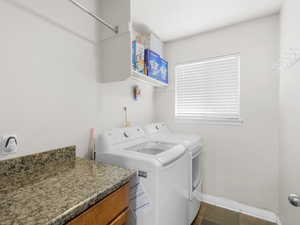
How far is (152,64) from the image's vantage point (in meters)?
1.79

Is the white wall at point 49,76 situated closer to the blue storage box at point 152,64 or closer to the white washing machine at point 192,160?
the blue storage box at point 152,64

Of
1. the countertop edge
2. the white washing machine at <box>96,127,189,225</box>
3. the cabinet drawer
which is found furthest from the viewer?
the white washing machine at <box>96,127,189,225</box>

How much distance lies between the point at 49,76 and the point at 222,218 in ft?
7.59

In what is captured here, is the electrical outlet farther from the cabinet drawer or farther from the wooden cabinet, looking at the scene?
the cabinet drawer

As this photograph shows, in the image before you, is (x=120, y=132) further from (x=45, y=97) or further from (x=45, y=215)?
(x=45, y=215)

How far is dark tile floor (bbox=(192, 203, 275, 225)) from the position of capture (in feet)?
5.62

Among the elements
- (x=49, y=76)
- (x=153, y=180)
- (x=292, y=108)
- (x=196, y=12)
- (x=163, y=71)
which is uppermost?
(x=196, y=12)

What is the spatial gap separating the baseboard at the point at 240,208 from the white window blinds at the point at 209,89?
1.08m

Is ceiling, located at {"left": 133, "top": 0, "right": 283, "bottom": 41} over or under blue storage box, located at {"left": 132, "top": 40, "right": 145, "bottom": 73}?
over

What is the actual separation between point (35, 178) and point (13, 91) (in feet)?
1.76

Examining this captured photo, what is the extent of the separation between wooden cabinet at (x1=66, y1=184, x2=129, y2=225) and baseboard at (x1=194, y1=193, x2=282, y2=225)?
116 centimetres

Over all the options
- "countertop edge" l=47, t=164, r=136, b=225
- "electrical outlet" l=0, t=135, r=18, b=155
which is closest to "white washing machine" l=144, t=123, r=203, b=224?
"countertop edge" l=47, t=164, r=136, b=225

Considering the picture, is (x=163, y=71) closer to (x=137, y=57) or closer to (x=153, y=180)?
(x=137, y=57)

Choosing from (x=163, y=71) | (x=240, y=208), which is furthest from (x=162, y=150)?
(x=240, y=208)
